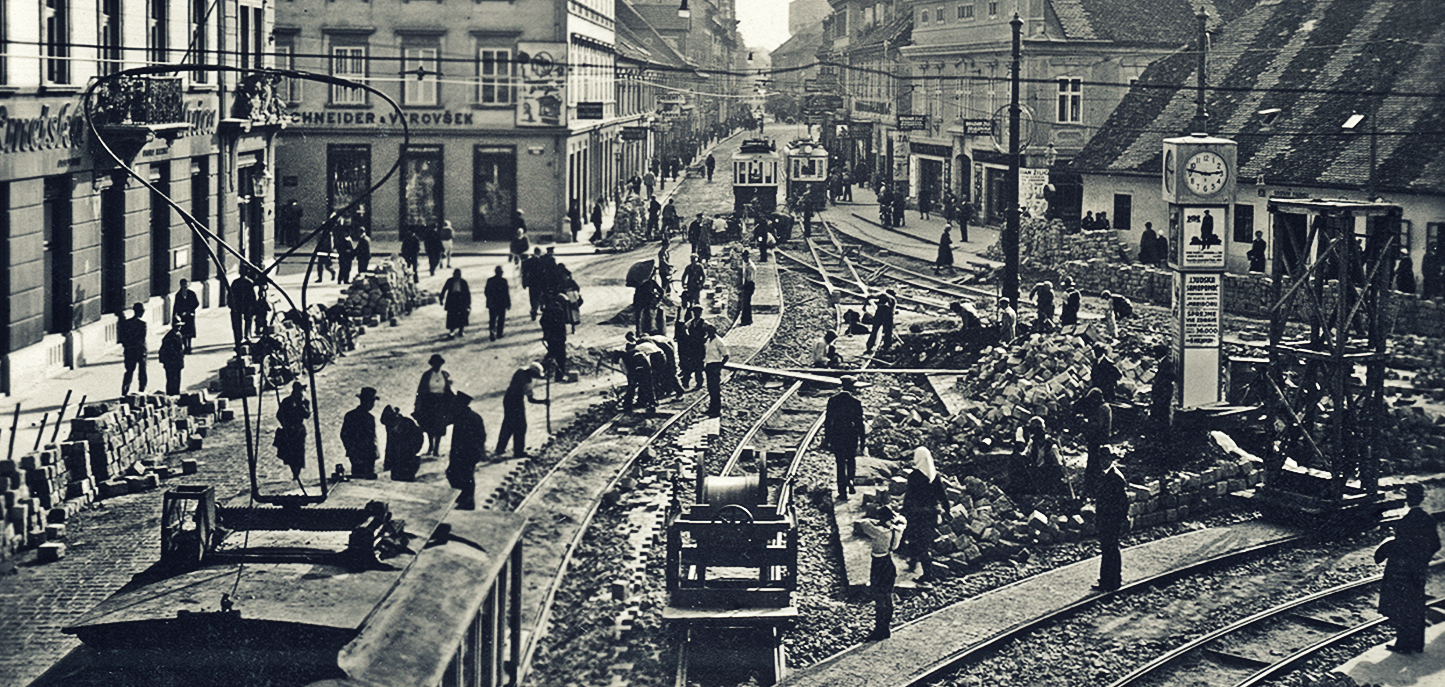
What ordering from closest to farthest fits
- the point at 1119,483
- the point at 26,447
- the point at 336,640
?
1. the point at 336,640
2. the point at 1119,483
3. the point at 26,447

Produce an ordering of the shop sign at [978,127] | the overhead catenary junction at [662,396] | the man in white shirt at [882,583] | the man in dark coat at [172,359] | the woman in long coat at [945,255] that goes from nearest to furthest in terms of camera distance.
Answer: the overhead catenary junction at [662,396] → the man in white shirt at [882,583] → the man in dark coat at [172,359] → the woman in long coat at [945,255] → the shop sign at [978,127]

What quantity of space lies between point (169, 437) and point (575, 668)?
9.09 metres

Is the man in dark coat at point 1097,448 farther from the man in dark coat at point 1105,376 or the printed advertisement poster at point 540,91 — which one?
the printed advertisement poster at point 540,91

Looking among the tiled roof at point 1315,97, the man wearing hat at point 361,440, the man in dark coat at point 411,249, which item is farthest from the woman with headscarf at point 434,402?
the tiled roof at point 1315,97

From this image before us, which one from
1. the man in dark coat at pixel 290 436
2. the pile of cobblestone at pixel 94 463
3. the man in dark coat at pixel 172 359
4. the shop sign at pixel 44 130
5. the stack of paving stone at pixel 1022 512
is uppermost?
the shop sign at pixel 44 130

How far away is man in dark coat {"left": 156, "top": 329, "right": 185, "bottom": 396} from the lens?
20.4 meters

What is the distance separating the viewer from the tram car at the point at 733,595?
42.7 ft

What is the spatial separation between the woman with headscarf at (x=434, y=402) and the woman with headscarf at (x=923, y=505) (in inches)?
248

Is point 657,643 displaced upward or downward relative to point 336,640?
downward

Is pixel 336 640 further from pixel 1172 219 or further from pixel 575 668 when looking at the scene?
pixel 1172 219

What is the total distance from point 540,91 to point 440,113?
137 inches

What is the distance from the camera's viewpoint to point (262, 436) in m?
20.4

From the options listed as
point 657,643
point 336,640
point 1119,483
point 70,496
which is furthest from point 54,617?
point 1119,483

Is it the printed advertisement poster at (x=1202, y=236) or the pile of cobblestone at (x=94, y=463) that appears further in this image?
the printed advertisement poster at (x=1202, y=236)
